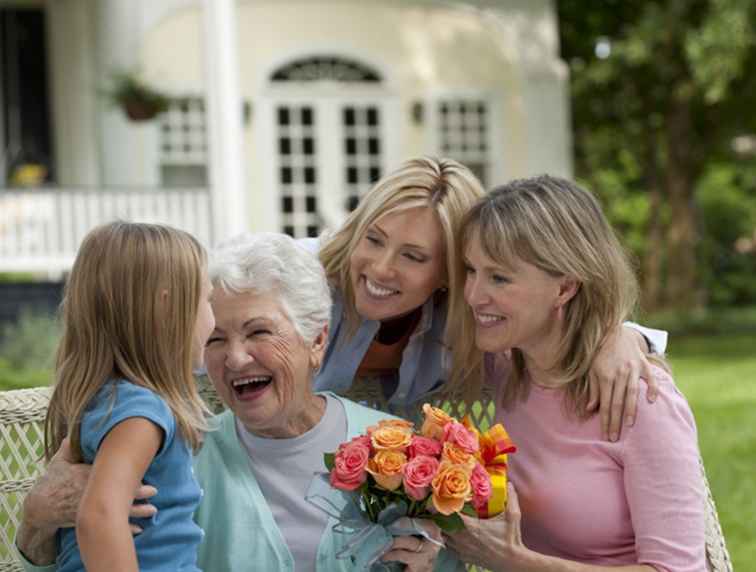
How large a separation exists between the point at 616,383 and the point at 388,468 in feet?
2.11

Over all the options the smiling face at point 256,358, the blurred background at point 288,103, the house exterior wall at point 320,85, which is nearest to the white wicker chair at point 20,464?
the smiling face at point 256,358

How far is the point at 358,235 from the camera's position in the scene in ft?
12.4

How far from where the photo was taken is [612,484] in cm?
328

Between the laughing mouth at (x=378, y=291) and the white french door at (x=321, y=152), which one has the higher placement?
the white french door at (x=321, y=152)

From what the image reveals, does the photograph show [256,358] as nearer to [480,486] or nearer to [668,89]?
[480,486]

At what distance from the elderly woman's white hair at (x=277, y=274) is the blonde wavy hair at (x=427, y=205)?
0.43m

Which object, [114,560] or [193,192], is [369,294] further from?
[193,192]

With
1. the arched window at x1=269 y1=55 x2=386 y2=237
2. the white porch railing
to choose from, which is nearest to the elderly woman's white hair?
the white porch railing

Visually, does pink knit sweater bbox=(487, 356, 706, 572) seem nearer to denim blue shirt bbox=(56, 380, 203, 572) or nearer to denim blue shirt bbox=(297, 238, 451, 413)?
denim blue shirt bbox=(297, 238, 451, 413)

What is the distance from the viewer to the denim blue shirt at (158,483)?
110 inches

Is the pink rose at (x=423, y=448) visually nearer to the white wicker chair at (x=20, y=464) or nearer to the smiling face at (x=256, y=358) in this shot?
the smiling face at (x=256, y=358)

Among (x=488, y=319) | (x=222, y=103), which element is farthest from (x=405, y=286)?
(x=222, y=103)

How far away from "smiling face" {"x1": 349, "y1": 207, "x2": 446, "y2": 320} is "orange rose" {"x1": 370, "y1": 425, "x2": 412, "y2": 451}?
715 millimetres

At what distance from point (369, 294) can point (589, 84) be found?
15664mm
